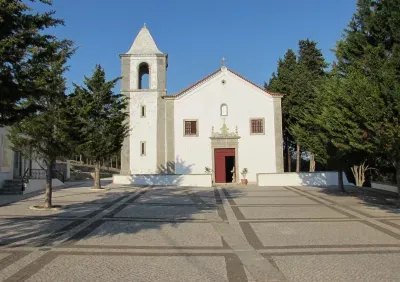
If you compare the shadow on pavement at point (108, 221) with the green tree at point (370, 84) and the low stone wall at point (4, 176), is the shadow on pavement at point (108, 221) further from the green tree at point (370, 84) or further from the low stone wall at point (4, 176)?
the green tree at point (370, 84)

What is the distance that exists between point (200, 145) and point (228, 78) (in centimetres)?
633

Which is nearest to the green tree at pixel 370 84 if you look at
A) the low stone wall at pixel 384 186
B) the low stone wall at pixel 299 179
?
the low stone wall at pixel 384 186

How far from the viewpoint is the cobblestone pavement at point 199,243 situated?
6.04m

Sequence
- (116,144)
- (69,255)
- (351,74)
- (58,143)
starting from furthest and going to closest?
(116,144), (58,143), (351,74), (69,255)

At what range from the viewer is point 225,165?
30.0 meters

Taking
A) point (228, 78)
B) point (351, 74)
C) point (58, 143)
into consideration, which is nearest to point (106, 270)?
point (58, 143)

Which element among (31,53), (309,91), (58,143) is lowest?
(58,143)

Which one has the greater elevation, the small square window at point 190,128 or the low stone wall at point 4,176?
the small square window at point 190,128

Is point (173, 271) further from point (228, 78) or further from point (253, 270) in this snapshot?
point (228, 78)

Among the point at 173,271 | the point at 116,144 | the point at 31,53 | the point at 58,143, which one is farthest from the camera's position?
the point at 116,144

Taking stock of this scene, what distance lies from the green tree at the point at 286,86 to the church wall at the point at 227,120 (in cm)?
522

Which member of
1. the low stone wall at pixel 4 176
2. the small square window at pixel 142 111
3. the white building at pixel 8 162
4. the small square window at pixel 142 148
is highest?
the small square window at pixel 142 111

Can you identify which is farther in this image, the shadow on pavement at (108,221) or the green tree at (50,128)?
the green tree at (50,128)

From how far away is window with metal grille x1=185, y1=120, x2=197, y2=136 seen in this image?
30.1 m
